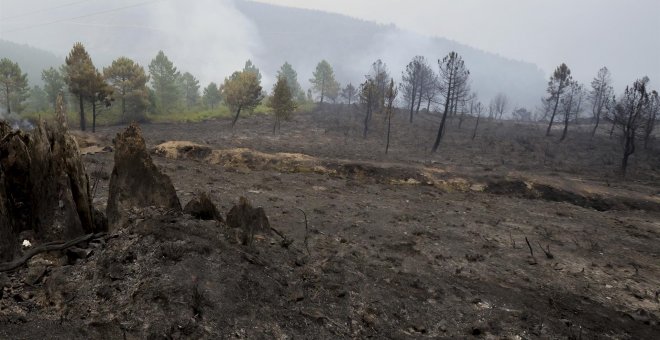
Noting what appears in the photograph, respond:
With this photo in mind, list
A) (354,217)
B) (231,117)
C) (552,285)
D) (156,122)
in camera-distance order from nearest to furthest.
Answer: (552,285) → (354,217) → (156,122) → (231,117)

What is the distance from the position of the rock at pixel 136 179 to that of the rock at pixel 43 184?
954 millimetres

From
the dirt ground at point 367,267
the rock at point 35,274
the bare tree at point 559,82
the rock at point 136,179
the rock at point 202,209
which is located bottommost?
the dirt ground at point 367,267

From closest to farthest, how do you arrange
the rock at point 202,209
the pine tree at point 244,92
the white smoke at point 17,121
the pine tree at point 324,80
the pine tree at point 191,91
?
the rock at point 202,209
the white smoke at point 17,121
the pine tree at point 244,92
the pine tree at point 324,80
the pine tree at point 191,91

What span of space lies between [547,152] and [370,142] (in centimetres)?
2094

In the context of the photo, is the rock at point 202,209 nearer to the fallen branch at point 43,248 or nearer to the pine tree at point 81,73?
the fallen branch at point 43,248

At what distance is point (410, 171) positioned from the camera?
24312mm

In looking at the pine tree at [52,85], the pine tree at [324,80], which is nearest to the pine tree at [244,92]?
the pine tree at [52,85]

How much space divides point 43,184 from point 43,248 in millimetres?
1709

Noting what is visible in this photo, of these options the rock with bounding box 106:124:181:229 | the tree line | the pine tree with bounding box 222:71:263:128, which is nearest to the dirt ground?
the rock with bounding box 106:124:181:229

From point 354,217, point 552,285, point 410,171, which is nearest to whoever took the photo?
point 552,285

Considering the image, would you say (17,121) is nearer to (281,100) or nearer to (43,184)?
(281,100)

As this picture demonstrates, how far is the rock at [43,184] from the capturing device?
768 cm

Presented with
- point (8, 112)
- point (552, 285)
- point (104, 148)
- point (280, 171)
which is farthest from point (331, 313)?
point (8, 112)

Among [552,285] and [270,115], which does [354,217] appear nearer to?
[552,285]
